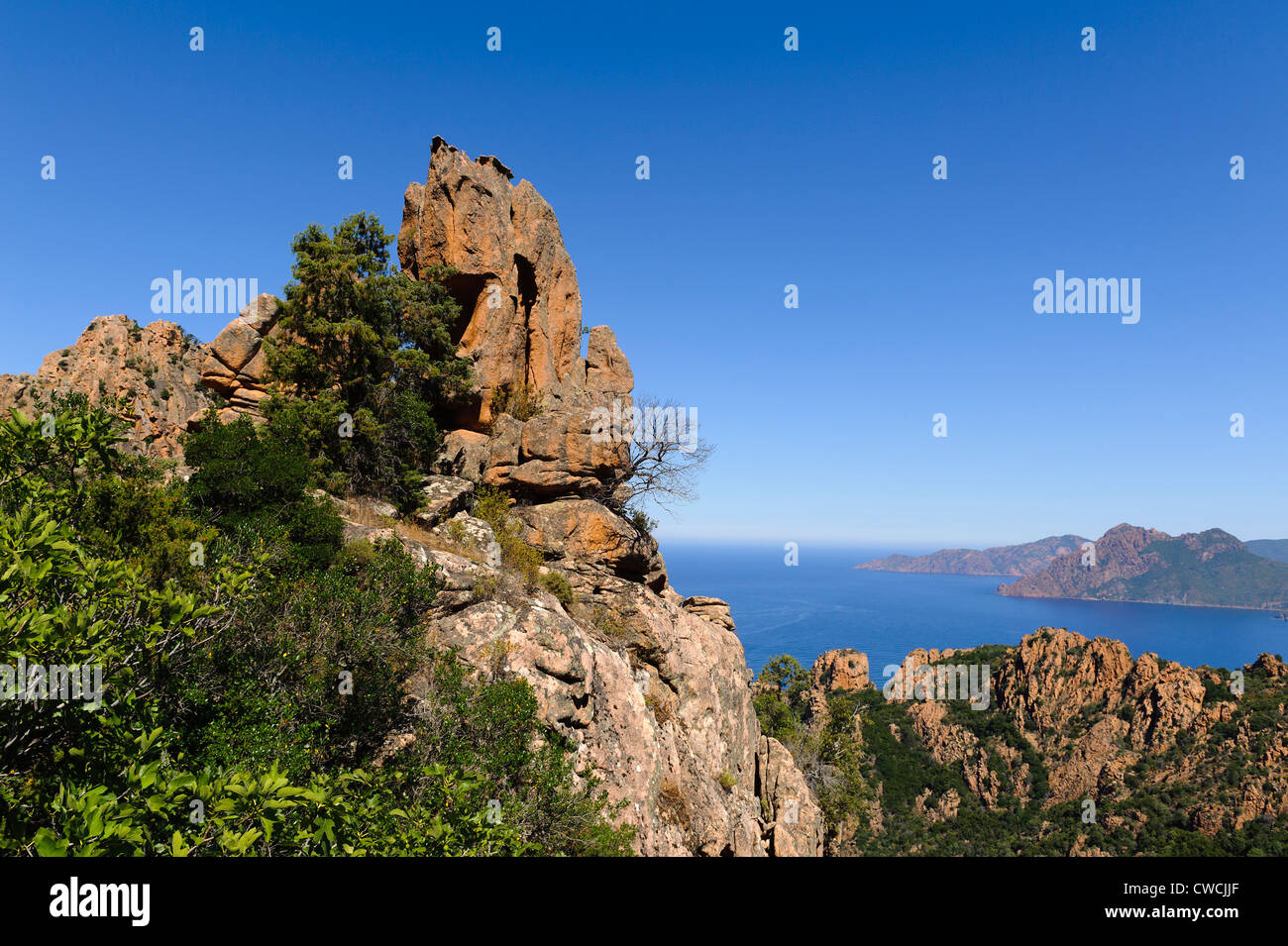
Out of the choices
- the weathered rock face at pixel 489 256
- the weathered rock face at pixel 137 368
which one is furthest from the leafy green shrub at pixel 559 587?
the weathered rock face at pixel 137 368

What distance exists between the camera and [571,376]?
88.6 feet

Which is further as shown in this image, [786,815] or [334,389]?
[786,815]

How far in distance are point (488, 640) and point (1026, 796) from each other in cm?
6972

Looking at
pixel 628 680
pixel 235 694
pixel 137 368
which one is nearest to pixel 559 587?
pixel 628 680

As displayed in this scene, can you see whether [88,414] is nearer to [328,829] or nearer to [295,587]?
[295,587]

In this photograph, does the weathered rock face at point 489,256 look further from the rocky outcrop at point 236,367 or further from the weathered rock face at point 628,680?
the weathered rock face at point 628,680

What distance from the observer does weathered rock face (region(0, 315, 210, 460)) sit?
132 ft

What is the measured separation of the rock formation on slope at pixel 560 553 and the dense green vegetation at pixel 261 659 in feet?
4.06

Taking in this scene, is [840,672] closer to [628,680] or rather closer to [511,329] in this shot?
[511,329]

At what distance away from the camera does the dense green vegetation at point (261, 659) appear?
4.50 meters

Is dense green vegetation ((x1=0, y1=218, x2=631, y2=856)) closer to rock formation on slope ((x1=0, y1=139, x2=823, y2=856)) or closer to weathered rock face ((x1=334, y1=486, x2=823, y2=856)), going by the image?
weathered rock face ((x1=334, y1=486, x2=823, y2=856))

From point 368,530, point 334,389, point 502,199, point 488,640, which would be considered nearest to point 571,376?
point 502,199

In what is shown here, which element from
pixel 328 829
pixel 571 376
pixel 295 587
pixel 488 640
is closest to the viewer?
pixel 328 829

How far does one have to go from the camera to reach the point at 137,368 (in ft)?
139
